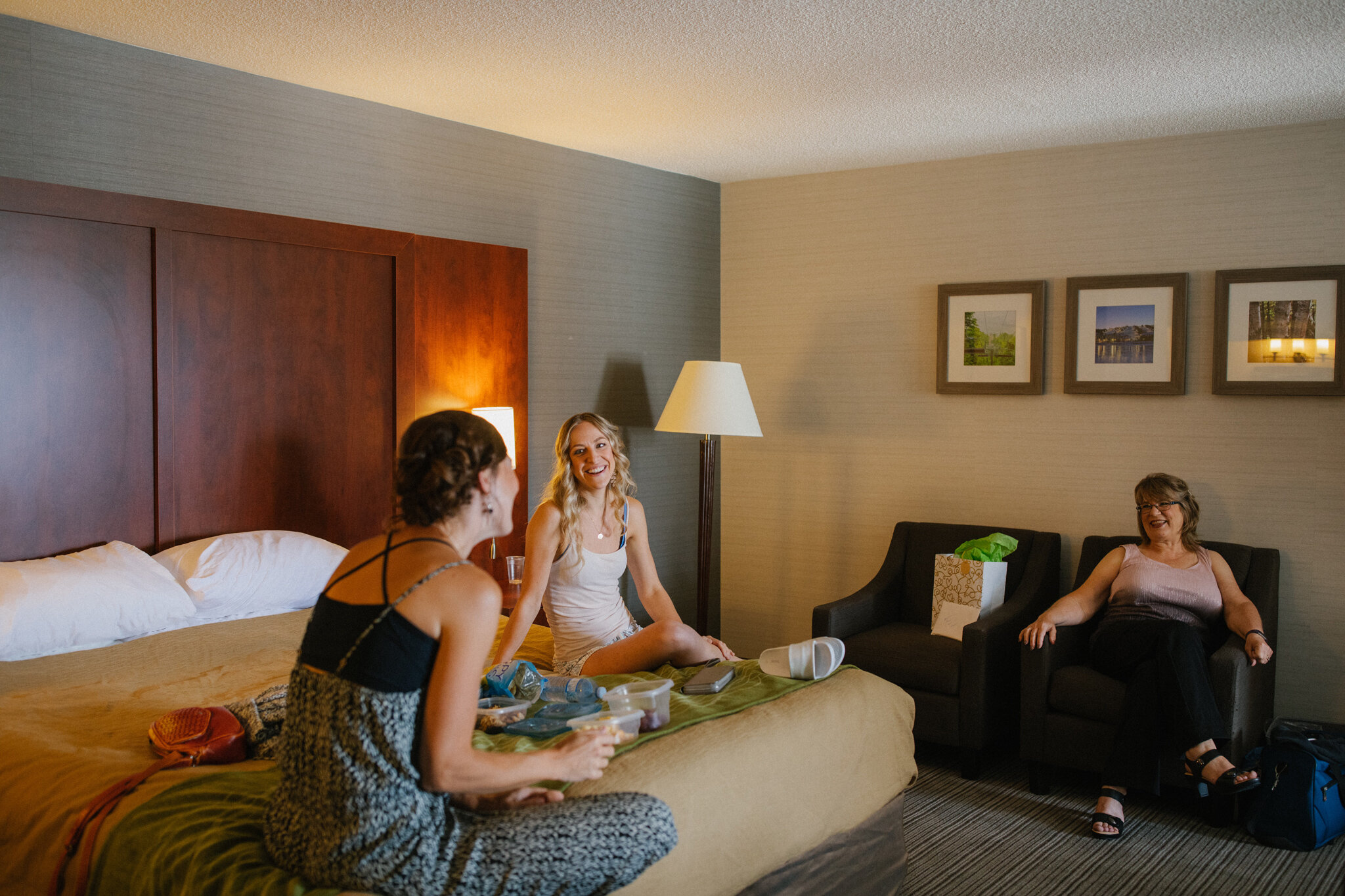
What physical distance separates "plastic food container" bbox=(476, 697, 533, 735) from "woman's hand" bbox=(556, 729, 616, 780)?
478 mm

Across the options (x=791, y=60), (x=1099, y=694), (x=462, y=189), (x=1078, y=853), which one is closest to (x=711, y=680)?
(x=1078, y=853)

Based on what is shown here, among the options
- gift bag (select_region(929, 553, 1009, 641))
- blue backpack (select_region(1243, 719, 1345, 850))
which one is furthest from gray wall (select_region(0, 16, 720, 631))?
blue backpack (select_region(1243, 719, 1345, 850))

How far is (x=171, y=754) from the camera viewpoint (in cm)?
211

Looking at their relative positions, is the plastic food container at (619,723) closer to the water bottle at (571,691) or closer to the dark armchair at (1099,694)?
the water bottle at (571,691)

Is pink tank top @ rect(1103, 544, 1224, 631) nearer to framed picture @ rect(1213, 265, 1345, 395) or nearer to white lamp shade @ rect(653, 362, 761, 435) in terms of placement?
framed picture @ rect(1213, 265, 1345, 395)

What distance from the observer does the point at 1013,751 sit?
409 centimetres

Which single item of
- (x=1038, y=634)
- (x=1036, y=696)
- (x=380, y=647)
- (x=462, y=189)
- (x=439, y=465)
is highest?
(x=462, y=189)

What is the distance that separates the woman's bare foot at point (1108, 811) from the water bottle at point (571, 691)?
1795 millimetres

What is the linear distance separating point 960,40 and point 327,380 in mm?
2504

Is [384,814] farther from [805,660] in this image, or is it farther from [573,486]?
[573,486]

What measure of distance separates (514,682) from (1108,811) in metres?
2.03

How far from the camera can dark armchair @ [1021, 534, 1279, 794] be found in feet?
10.7

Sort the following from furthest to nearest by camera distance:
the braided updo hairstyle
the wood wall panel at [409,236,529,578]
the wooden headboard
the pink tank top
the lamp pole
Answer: the lamp pole → the wood wall panel at [409,236,529,578] → the pink tank top → the wooden headboard → the braided updo hairstyle

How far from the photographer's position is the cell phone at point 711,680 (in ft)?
8.52
